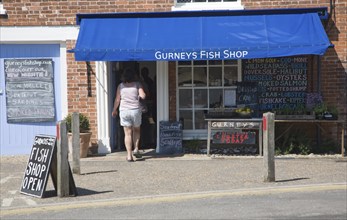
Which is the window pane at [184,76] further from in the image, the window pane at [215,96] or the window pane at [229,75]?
the window pane at [229,75]

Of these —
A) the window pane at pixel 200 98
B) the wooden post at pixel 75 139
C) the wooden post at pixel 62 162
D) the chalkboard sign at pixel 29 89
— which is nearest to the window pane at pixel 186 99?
the window pane at pixel 200 98

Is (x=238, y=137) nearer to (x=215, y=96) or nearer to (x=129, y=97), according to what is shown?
(x=215, y=96)

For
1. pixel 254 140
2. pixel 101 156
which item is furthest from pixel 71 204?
pixel 254 140

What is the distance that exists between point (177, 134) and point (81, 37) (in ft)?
9.47

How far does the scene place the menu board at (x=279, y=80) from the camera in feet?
38.0

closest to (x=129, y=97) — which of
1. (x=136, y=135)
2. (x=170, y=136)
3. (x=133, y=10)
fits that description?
(x=136, y=135)

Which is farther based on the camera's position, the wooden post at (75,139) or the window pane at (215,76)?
the window pane at (215,76)

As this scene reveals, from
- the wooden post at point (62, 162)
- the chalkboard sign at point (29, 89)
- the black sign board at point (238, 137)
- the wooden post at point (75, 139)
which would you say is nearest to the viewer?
the wooden post at point (62, 162)

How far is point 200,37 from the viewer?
1070 cm

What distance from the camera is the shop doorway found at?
478 inches

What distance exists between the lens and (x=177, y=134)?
11.5 metres

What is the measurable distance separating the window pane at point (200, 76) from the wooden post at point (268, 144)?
12.2 feet

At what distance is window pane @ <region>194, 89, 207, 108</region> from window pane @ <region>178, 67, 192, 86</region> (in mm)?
275

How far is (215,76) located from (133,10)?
230cm
